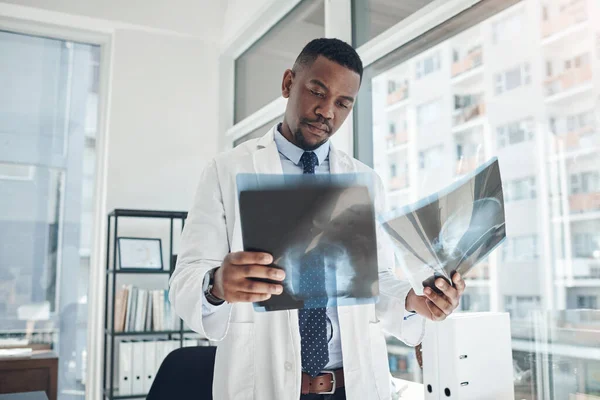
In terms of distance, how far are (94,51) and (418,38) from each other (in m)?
2.46

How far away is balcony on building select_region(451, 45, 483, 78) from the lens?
6.73ft

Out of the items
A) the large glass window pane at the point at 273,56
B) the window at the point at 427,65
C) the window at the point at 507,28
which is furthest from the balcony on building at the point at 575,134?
the large glass window pane at the point at 273,56

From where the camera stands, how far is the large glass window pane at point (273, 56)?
124 inches

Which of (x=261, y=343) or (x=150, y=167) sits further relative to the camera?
(x=150, y=167)

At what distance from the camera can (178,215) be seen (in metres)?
3.50

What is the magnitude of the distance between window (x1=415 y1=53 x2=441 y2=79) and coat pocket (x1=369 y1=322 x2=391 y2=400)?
123 centimetres

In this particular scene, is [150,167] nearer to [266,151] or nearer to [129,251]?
[129,251]

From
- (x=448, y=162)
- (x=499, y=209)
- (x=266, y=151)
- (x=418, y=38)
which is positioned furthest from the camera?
(x=418, y=38)

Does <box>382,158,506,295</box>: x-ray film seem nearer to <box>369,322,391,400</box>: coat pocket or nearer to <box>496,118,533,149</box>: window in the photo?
<box>369,322,391,400</box>: coat pocket

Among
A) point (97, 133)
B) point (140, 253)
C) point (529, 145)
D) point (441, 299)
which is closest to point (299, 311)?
point (441, 299)

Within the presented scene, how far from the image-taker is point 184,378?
165 cm

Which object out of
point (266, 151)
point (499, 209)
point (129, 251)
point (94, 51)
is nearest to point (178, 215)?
point (129, 251)

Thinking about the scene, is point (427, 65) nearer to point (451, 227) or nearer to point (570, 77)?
point (570, 77)

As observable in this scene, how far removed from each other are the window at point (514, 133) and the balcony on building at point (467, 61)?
27 centimetres
